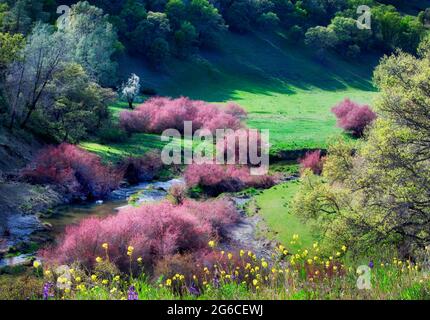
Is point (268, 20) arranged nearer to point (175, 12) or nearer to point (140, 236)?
point (175, 12)

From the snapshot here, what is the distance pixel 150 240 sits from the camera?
2514 cm

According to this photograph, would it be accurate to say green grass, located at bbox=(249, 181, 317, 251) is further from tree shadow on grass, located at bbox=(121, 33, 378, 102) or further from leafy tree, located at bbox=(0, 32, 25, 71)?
tree shadow on grass, located at bbox=(121, 33, 378, 102)

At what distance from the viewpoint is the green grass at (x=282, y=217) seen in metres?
29.1

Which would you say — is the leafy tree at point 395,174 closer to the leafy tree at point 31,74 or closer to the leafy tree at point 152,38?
the leafy tree at point 31,74

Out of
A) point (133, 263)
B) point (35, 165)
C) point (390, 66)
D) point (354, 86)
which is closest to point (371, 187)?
point (390, 66)

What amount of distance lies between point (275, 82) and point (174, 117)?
5243 cm

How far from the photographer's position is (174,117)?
211 feet

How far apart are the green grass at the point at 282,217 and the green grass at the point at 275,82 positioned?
14199 mm

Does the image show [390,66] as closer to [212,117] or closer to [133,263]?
[133,263]

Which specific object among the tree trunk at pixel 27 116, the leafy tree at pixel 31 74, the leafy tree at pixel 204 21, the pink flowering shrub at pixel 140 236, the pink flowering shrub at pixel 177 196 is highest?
the leafy tree at pixel 204 21

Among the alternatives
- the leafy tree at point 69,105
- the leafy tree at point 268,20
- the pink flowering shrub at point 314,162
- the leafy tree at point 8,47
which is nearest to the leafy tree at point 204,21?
the leafy tree at point 268,20

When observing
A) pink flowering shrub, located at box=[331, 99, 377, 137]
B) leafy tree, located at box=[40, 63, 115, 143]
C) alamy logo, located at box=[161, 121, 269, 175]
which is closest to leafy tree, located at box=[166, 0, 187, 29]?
pink flowering shrub, located at box=[331, 99, 377, 137]

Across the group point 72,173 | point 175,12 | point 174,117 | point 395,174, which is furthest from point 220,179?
point 175,12
